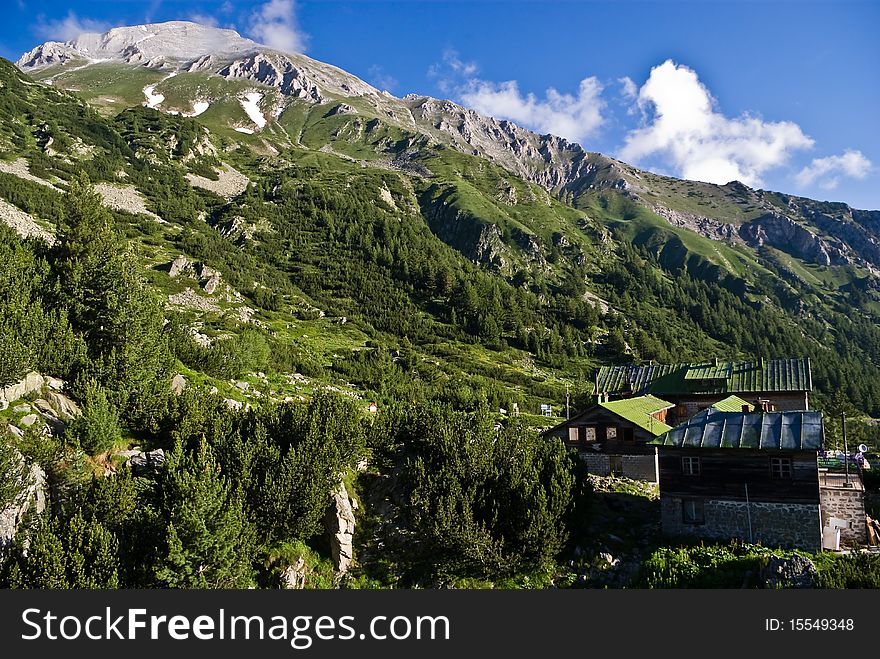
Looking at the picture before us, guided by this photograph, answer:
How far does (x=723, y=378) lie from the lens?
59250mm

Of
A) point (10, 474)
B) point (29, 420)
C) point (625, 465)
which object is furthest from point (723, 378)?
point (10, 474)

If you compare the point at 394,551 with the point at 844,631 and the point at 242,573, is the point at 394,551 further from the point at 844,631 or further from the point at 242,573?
the point at 844,631

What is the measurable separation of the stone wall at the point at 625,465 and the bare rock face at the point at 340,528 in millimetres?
23843

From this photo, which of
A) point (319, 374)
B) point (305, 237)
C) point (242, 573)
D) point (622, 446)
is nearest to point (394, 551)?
point (242, 573)

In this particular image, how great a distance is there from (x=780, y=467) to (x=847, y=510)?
8.59 m

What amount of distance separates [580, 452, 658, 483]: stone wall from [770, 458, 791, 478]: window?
13793 mm

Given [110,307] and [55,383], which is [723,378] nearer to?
[110,307]

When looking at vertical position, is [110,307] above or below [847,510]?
above

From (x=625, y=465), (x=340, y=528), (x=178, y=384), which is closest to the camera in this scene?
(x=340, y=528)

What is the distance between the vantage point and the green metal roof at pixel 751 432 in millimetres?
27672

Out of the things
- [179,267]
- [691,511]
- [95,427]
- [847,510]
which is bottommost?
[847,510]

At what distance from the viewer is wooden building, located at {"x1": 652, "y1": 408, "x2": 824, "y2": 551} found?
2720 centimetres

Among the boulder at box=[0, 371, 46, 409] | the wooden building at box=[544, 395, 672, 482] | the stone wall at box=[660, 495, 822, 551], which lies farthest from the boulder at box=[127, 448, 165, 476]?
the wooden building at box=[544, 395, 672, 482]

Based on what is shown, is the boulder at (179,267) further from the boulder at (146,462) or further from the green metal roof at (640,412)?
the green metal roof at (640,412)
